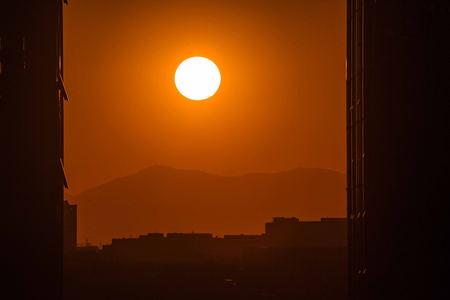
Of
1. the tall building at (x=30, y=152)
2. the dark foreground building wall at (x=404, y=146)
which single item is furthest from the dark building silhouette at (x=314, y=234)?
the tall building at (x=30, y=152)

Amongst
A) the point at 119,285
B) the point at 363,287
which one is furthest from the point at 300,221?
the point at 363,287

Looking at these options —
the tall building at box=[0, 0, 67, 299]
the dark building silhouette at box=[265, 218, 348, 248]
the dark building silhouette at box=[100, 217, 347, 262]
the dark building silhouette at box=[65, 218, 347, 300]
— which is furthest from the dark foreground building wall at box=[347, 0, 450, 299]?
the dark building silhouette at box=[265, 218, 348, 248]

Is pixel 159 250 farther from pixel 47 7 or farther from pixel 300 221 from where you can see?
pixel 47 7

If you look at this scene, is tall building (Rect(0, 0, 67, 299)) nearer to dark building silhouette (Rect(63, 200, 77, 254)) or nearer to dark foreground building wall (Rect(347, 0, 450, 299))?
dark foreground building wall (Rect(347, 0, 450, 299))

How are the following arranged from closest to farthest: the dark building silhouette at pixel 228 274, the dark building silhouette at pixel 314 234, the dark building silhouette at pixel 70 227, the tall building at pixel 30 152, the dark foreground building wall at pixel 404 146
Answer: the tall building at pixel 30 152
the dark foreground building wall at pixel 404 146
the dark building silhouette at pixel 228 274
the dark building silhouette at pixel 70 227
the dark building silhouette at pixel 314 234

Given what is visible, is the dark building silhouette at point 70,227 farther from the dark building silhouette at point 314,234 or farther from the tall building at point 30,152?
the tall building at point 30,152

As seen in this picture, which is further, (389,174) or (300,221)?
(300,221)

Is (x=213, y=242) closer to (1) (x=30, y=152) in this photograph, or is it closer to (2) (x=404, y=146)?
(2) (x=404, y=146)
